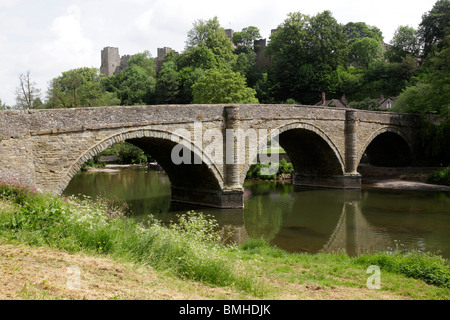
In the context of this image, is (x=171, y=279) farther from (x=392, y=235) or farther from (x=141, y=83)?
(x=141, y=83)

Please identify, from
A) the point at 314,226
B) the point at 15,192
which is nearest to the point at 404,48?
the point at 314,226

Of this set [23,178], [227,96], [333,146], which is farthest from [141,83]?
[23,178]

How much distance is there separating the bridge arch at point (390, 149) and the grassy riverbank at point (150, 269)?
19.8 metres

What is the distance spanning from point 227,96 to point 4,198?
85.8ft

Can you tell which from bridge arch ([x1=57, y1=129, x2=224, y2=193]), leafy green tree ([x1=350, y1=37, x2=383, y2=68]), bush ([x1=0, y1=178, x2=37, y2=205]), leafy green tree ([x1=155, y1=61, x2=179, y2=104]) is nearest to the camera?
bush ([x1=0, y1=178, x2=37, y2=205])

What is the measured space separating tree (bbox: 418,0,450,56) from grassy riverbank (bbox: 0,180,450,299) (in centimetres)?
4322

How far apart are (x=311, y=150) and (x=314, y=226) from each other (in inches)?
387

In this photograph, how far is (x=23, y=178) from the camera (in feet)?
36.3

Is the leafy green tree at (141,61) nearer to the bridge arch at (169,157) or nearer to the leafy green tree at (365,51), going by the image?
the leafy green tree at (365,51)

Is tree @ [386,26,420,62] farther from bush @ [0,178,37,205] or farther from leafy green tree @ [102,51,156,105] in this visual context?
bush @ [0,178,37,205]

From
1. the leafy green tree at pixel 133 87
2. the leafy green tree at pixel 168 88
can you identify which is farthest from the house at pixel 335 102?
the leafy green tree at pixel 133 87

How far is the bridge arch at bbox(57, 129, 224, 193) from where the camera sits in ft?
43.1

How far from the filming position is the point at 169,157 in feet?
58.1

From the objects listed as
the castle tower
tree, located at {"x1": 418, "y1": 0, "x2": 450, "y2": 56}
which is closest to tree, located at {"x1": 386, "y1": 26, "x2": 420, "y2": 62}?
tree, located at {"x1": 418, "y1": 0, "x2": 450, "y2": 56}
